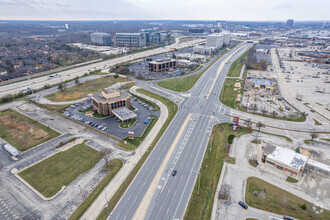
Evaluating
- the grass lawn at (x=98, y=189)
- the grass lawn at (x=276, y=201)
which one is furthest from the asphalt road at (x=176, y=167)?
the grass lawn at (x=276, y=201)

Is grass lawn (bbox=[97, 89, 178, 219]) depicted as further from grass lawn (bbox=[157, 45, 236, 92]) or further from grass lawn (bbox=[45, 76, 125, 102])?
grass lawn (bbox=[45, 76, 125, 102])

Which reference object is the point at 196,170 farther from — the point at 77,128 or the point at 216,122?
the point at 77,128

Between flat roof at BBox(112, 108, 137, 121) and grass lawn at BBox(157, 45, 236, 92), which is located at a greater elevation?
grass lawn at BBox(157, 45, 236, 92)

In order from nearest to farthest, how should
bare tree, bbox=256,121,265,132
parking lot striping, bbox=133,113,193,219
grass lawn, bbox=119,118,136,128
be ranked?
parking lot striping, bbox=133,113,193,219
bare tree, bbox=256,121,265,132
grass lawn, bbox=119,118,136,128

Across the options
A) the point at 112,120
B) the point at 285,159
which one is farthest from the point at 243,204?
the point at 112,120

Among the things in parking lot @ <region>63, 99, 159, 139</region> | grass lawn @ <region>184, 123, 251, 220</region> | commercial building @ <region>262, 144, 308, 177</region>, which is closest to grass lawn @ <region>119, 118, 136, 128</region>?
parking lot @ <region>63, 99, 159, 139</region>

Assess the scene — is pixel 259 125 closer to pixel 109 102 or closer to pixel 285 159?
pixel 285 159

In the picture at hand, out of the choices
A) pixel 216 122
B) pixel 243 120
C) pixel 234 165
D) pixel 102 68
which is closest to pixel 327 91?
pixel 243 120
